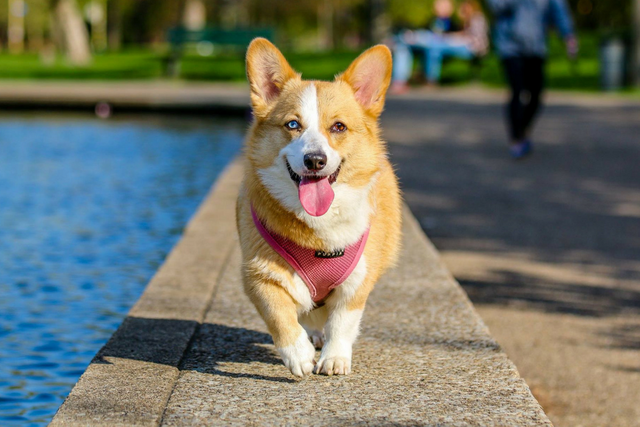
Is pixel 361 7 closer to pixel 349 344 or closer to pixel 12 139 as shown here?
pixel 12 139

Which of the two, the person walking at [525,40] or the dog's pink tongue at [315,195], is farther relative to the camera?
the person walking at [525,40]

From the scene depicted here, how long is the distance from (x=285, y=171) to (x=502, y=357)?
129cm

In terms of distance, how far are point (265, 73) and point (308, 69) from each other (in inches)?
981

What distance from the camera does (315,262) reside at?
3869mm

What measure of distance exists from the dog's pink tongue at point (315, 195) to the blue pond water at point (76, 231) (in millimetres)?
1663

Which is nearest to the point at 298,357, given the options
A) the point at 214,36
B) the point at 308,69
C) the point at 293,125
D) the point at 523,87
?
the point at 293,125

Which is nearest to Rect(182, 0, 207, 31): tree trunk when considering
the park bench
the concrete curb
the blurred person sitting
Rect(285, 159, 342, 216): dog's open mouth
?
the park bench

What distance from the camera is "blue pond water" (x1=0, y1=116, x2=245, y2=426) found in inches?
203

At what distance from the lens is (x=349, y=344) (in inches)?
156

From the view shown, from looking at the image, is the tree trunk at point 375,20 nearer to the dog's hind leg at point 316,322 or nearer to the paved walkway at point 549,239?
the paved walkway at point 549,239

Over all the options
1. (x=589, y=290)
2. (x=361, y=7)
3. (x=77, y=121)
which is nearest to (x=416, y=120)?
(x=77, y=121)

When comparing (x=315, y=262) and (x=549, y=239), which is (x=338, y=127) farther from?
(x=549, y=239)

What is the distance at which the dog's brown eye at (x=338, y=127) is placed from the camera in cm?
386

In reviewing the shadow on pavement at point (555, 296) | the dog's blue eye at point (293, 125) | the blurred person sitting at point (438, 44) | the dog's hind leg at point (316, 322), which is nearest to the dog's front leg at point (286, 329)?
the dog's hind leg at point (316, 322)
